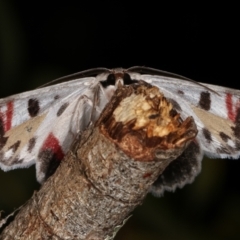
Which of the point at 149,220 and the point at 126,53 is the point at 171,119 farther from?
the point at 126,53

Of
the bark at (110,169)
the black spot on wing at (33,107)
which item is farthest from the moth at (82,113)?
the bark at (110,169)

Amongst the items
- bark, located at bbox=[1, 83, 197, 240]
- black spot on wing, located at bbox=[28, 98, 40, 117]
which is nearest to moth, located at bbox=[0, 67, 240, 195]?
black spot on wing, located at bbox=[28, 98, 40, 117]

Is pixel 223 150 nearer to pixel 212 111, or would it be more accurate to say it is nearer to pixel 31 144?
pixel 212 111

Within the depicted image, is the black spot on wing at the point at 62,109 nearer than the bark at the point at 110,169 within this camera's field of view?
No

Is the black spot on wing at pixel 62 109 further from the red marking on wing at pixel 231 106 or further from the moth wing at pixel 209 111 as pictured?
the red marking on wing at pixel 231 106

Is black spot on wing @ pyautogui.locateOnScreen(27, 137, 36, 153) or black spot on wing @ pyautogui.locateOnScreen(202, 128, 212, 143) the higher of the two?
black spot on wing @ pyautogui.locateOnScreen(27, 137, 36, 153)

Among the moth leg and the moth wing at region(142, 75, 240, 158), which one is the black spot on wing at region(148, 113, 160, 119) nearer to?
the moth wing at region(142, 75, 240, 158)

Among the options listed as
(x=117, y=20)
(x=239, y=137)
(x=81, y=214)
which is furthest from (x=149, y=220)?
(x=81, y=214)
